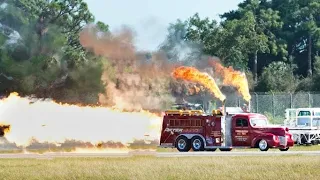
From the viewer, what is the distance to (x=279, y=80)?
83.9 meters

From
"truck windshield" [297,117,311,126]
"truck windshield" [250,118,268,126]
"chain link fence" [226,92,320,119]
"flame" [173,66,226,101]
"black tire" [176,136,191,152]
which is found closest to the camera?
"black tire" [176,136,191,152]

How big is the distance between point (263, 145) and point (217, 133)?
2.95 metres

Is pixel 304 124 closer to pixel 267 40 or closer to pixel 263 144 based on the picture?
pixel 263 144

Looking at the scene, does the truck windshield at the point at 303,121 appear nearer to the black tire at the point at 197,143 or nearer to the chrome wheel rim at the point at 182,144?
the black tire at the point at 197,143

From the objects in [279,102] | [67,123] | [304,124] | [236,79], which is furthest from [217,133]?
[279,102]

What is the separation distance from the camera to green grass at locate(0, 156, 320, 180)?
3359 cm

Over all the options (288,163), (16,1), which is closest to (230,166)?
(288,163)

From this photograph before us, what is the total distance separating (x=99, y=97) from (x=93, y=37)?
4.19m

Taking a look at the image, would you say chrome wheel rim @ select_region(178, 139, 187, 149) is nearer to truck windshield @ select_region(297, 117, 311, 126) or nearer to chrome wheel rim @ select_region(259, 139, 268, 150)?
chrome wheel rim @ select_region(259, 139, 268, 150)

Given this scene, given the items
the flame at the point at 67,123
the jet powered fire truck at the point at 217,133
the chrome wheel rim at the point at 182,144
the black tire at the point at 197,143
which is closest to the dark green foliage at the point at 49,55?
the flame at the point at 67,123

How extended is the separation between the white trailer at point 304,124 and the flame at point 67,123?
11.3m

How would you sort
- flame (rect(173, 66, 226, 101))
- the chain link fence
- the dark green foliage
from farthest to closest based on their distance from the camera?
the chain link fence < the dark green foliage < flame (rect(173, 66, 226, 101))

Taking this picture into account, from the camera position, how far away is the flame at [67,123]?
4594 cm

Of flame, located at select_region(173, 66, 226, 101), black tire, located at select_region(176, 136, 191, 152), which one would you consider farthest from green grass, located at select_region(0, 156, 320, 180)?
flame, located at select_region(173, 66, 226, 101)
